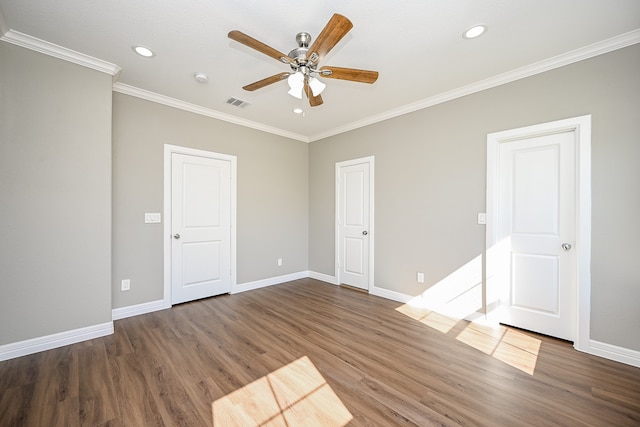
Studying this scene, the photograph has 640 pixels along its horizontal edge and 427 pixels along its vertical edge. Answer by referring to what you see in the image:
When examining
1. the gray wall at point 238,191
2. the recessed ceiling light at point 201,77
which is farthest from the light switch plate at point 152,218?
the recessed ceiling light at point 201,77

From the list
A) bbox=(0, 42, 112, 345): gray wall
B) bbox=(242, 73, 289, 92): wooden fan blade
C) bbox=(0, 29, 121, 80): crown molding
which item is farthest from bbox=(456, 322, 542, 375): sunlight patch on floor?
bbox=(0, 29, 121, 80): crown molding

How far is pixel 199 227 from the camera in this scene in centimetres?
382

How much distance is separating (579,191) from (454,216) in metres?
1.14

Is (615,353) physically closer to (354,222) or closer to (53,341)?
(354,222)

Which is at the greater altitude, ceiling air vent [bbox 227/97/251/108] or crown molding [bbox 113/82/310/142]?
ceiling air vent [bbox 227/97/251/108]

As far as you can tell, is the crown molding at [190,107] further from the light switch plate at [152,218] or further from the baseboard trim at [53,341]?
the baseboard trim at [53,341]

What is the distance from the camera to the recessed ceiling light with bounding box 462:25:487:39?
6.97 ft

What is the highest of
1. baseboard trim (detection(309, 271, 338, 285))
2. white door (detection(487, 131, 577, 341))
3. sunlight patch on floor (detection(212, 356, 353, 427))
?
white door (detection(487, 131, 577, 341))

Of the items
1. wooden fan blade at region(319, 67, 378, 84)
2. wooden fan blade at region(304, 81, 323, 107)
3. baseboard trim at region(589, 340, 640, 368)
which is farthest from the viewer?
wooden fan blade at region(304, 81, 323, 107)

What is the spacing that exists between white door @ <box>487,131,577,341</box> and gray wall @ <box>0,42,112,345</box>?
427 centimetres

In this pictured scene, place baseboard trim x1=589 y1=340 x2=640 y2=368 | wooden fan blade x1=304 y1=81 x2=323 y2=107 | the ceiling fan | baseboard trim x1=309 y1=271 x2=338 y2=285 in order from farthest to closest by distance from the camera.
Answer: baseboard trim x1=309 y1=271 x2=338 y2=285
wooden fan blade x1=304 y1=81 x2=323 y2=107
baseboard trim x1=589 y1=340 x2=640 y2=368
the ceiling fan

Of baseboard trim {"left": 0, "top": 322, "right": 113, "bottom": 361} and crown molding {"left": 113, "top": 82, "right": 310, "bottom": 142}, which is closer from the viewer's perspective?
baseboard trim {"left": 0, "top": 322, "right": 113, "bottom": 361}

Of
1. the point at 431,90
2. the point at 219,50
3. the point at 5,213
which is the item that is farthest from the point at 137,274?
the point at 431,90

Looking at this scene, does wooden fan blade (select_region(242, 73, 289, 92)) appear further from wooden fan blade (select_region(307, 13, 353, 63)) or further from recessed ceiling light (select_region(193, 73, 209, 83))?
recessed ceiling light (select_region(193, 73, 209, 83))
